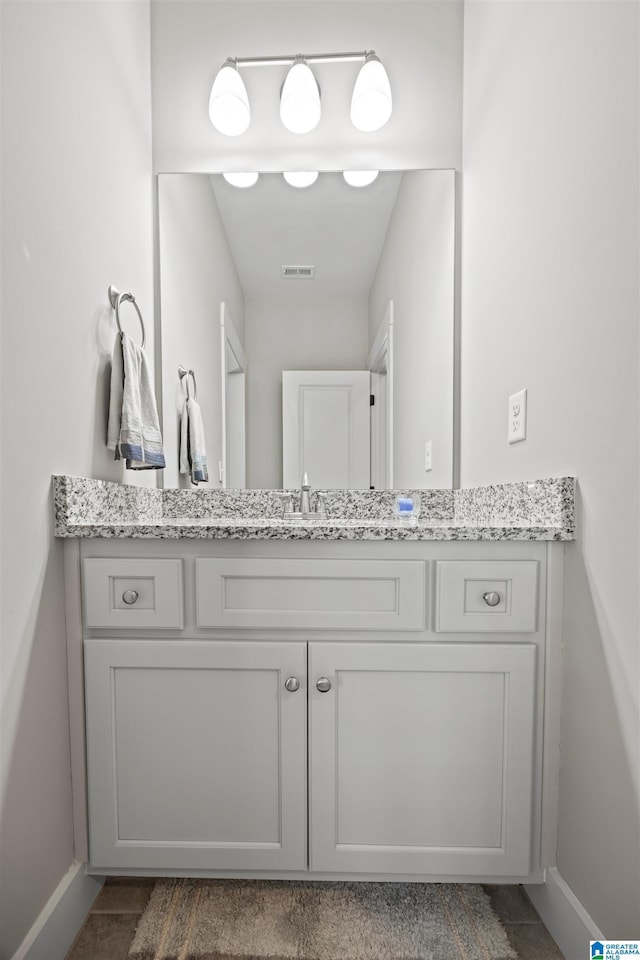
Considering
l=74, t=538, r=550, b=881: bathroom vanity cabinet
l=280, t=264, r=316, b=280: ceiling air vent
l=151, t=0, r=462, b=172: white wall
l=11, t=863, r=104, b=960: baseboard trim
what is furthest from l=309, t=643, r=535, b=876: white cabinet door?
l=151, t=0, r=462, b=172: white wall

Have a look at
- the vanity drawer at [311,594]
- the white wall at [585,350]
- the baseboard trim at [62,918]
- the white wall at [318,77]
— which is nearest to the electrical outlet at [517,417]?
the white wall at [585,350]

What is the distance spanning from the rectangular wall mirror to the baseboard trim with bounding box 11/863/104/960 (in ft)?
3.43

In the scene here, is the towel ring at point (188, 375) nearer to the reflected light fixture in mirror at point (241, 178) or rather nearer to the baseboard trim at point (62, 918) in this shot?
the reflected light fixture in mirror at point (241, 178)

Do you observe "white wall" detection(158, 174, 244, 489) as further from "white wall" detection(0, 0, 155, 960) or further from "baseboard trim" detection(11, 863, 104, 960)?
"baseboard trim" detection(11, 863, 104, 960)

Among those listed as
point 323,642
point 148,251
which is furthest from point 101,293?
point 323,642

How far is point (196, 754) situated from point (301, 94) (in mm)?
1927

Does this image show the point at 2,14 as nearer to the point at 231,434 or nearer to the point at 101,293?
the point at 101,293

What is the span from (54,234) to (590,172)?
108 centimetres

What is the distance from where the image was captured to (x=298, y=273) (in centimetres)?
173

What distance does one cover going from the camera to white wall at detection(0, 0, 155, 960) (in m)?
0.95

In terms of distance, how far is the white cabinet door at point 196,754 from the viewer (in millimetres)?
1121

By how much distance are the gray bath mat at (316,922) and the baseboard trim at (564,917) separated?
104 mm

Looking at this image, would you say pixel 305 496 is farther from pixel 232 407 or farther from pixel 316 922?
pixel 316 922

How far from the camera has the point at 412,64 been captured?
1722mm
